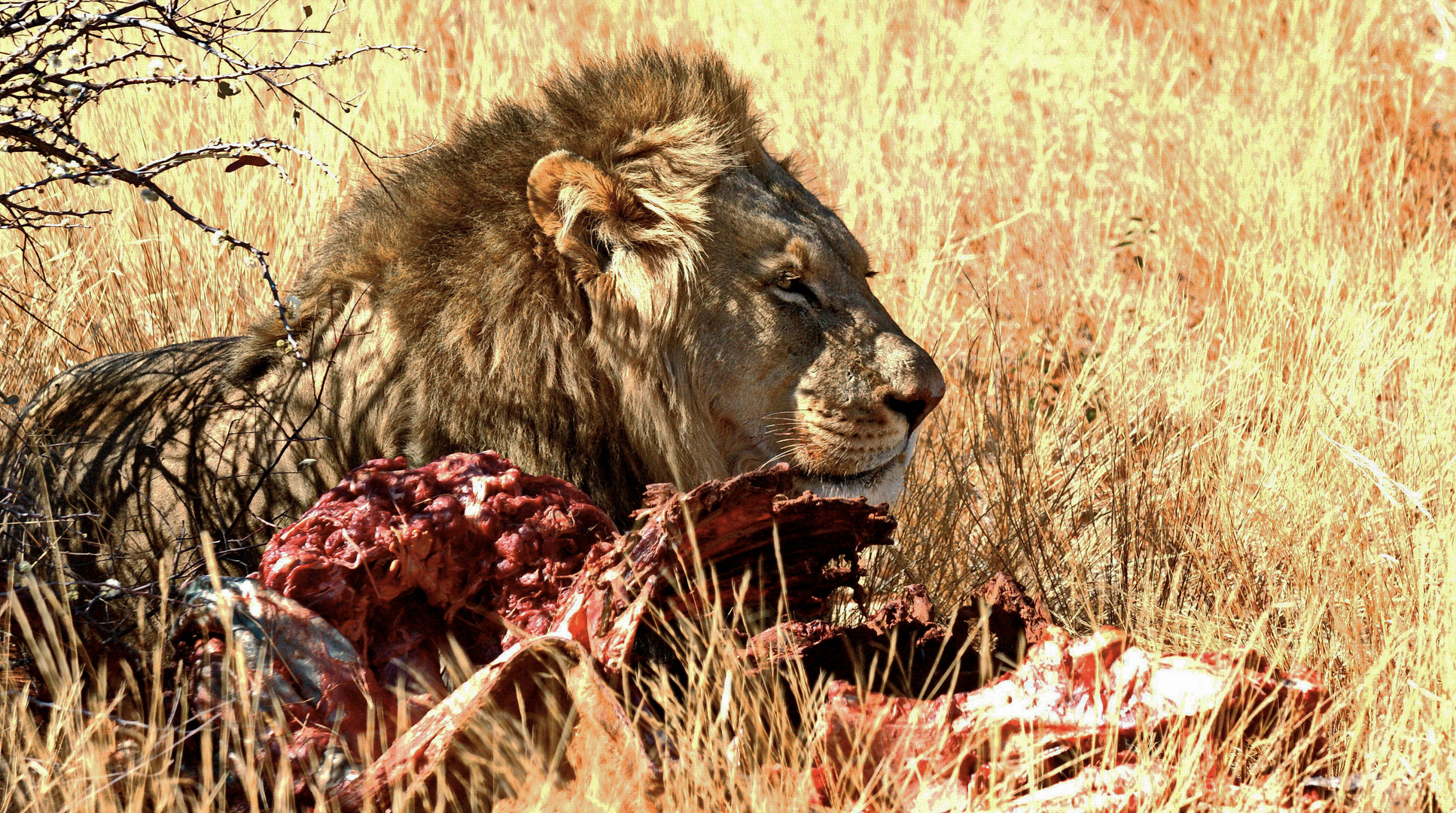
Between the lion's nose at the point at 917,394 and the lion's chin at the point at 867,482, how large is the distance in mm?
95

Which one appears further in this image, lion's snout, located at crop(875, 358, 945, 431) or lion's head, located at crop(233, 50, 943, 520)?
lion's snout, located at crop(875, 358, 945, 431)

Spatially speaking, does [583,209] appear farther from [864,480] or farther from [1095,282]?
[1095,282]

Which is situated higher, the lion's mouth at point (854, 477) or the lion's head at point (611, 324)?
the lion's head at point (611, 324)

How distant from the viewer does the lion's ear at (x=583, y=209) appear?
10.6ft

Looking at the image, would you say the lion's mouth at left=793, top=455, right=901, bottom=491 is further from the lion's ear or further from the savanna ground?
the lion's ear

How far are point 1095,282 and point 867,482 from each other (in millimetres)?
3507

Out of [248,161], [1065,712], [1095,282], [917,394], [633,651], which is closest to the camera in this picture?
[1065,712]

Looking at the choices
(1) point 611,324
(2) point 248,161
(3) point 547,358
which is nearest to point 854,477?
(1) point 611,324

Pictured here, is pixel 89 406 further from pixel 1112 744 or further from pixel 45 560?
pixel 1112 744

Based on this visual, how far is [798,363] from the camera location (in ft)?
10.9

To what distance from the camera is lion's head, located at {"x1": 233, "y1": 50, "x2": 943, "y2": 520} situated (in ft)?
10.5

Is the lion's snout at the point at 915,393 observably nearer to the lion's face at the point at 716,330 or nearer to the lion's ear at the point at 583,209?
the lion's face at the point at 716,330

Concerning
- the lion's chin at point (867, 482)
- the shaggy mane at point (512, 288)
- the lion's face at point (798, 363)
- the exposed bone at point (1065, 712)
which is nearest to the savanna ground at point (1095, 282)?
the exposed bone at point (1065, 712)

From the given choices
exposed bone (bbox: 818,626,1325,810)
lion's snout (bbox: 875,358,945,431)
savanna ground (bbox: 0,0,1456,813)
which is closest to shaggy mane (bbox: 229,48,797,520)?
lion's snout (bbox: 875,358,945,431)
